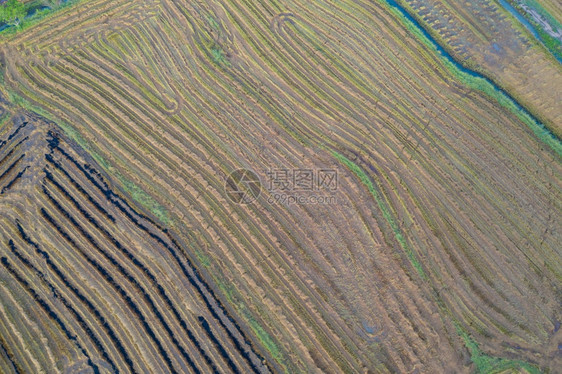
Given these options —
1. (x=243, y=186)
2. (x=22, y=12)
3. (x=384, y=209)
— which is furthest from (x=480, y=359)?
(x=22, y=12)

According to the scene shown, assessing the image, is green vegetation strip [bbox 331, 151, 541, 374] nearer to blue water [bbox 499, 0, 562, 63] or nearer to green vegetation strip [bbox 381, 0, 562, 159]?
green vegetation strip [bbox 381, 0, 562, 159]

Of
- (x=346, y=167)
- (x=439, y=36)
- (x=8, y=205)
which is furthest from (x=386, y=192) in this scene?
(x=8, y=205)

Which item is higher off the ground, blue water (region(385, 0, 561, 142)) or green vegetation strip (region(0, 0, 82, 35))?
green vegetation strip (region(0, 0, 82, 35))

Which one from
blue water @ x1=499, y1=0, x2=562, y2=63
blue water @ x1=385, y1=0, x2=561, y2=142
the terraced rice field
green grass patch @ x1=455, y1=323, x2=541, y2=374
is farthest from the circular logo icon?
blue water @ x1=499, y1=0, x2=562, y2=63

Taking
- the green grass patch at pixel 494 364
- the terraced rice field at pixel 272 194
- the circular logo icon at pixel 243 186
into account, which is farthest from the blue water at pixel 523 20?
the circular logo icon at pixel 243 186

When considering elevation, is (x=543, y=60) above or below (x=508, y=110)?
above

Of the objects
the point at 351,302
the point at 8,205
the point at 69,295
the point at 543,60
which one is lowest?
the point at 351,302

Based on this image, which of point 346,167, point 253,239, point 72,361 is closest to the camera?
point 72,361

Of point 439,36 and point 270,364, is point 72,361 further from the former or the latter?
point 439,36
